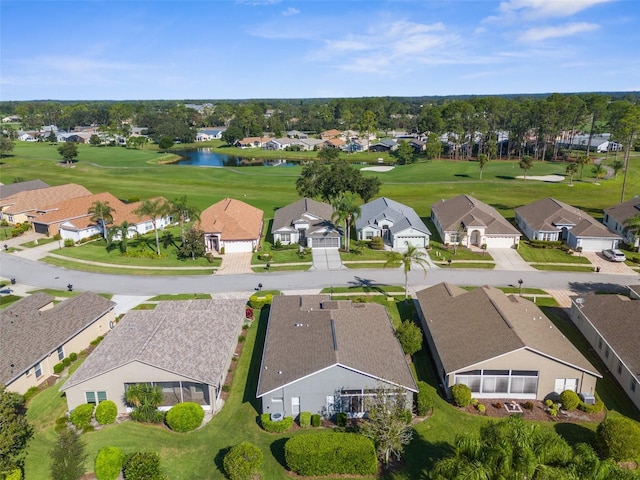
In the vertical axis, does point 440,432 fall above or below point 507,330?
below

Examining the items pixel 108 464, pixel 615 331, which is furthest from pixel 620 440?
pixel 108 464

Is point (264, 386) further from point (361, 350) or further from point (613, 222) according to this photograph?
point (613, 222)

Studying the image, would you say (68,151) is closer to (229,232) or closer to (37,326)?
(229,232)

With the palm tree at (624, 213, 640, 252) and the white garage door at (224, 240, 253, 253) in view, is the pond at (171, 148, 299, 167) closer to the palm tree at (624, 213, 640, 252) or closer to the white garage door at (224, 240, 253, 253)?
the white garage door at (224, 240, 253, 253)

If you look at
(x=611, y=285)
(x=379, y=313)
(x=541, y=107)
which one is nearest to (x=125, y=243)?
(x=379, y=313)

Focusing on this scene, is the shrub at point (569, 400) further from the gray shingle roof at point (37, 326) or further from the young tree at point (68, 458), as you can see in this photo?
the gray shingle roof at point (37, 326)

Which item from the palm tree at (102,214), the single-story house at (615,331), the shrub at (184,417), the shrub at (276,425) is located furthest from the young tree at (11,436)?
the palm tree at (102,214)
